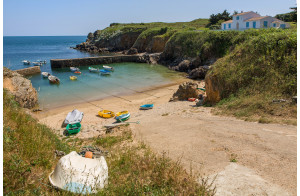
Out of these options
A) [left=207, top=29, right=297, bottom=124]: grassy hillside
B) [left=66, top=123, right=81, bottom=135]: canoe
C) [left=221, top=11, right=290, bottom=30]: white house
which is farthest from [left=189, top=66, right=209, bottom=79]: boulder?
[left=66, top=123, right=81, bottom=135]: canoe

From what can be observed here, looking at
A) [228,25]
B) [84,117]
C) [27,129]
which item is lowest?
[84,117]

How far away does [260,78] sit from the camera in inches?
559

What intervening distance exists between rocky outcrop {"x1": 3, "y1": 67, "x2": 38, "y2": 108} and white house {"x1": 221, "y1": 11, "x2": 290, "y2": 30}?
1454 inches

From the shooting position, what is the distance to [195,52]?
4034 cm

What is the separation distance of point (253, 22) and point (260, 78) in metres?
31.6

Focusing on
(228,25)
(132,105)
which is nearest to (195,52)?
(228,25)

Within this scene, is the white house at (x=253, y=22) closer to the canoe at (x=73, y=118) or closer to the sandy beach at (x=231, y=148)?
the sandy beach at (x=231, y=148)

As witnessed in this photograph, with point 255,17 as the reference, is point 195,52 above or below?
below

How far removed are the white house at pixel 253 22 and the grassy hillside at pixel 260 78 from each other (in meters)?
27.1

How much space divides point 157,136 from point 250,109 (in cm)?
558

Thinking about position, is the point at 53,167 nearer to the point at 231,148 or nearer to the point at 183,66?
the point at 231,148

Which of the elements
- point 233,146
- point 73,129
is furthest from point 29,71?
point 233,146

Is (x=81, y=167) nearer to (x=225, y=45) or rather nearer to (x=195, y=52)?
(x=225, y=45)

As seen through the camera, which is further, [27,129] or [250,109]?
[250,109]
